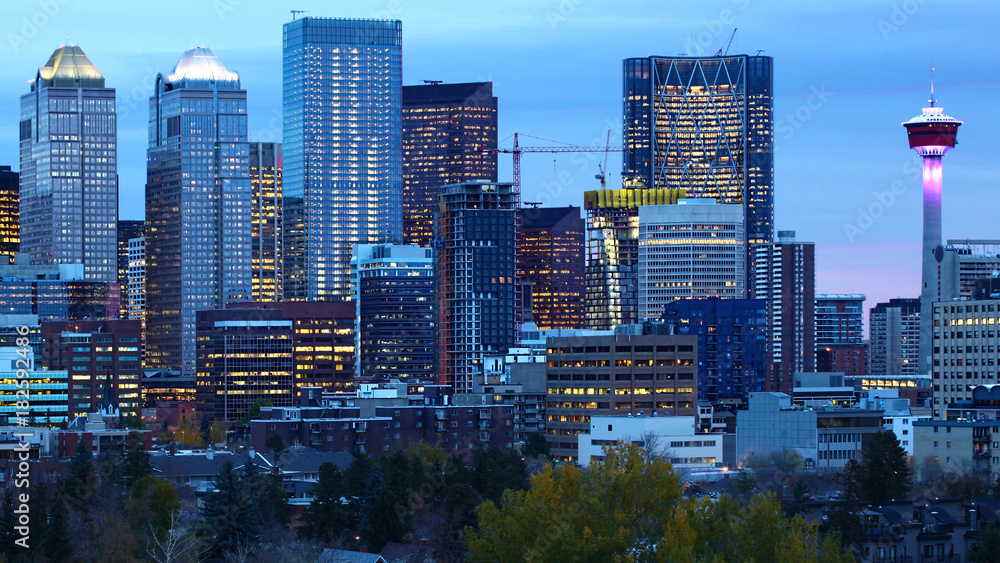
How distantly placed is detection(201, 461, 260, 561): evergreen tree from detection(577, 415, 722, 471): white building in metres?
79.4

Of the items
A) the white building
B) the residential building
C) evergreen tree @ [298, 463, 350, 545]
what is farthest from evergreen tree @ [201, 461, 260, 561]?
the residential building

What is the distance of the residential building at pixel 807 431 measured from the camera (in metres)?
187

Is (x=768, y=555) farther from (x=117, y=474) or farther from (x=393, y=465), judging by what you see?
(x=117, y=474)

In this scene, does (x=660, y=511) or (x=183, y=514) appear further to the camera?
(x=183, y=514)

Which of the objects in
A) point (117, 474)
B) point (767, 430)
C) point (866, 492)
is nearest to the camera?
point (866, 492)

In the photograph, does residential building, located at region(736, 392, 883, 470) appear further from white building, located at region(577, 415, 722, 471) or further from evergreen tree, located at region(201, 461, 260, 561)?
evergreen tree, located at region(201, 461, 260, 561)

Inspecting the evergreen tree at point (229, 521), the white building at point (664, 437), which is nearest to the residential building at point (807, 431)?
the white building at point (664, 437)

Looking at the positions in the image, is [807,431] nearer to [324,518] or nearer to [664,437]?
[664,437]

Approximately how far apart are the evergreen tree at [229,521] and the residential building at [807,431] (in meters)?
92.5

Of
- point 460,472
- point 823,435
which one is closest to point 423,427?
point 823,435

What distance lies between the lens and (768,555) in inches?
2707

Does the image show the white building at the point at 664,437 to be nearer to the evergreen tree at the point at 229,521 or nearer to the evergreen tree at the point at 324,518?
the evergreen tree at the point at 324,518

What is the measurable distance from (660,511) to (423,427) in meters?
127

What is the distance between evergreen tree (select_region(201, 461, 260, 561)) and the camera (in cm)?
9588
